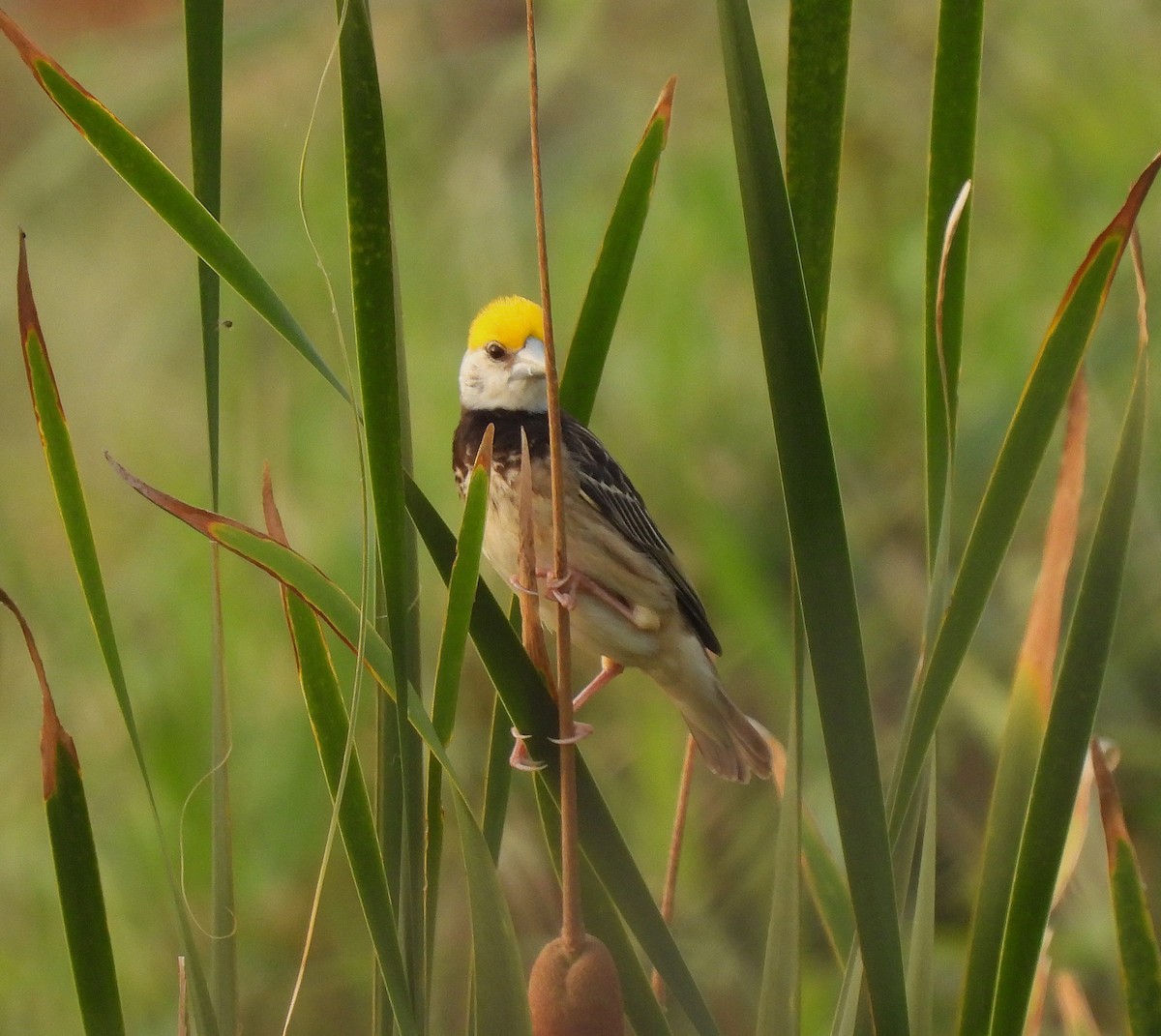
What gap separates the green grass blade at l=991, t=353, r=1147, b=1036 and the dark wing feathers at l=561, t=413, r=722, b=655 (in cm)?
102

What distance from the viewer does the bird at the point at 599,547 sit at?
6.09ft

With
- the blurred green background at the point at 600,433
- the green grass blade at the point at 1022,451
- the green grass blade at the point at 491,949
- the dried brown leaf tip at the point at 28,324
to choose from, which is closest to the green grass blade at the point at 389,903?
the green grass blade at the point at 491,949

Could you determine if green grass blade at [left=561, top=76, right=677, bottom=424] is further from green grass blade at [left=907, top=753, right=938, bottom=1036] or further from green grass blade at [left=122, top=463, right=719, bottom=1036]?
green grass blade at [left=907, top=753, right=938, bottom=1036]

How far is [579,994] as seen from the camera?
3.18 feet

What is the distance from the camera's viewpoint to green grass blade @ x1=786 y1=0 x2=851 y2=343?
3.05ft

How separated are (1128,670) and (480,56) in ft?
8.26

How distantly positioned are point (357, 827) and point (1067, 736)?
0.49 metres

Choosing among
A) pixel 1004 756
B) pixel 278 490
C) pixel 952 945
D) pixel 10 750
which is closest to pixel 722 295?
pixel 278 490

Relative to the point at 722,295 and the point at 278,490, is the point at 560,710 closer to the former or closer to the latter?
the point at 278,490

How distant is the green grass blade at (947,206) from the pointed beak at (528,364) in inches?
36.1

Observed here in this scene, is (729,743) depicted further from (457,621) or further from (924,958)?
(457,621)

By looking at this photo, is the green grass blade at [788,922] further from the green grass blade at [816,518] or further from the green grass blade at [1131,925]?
the green grass blade at [1131,925]

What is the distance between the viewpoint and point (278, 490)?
3035 mm

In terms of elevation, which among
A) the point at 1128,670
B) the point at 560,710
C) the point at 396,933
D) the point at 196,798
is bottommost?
the point at 196,798
